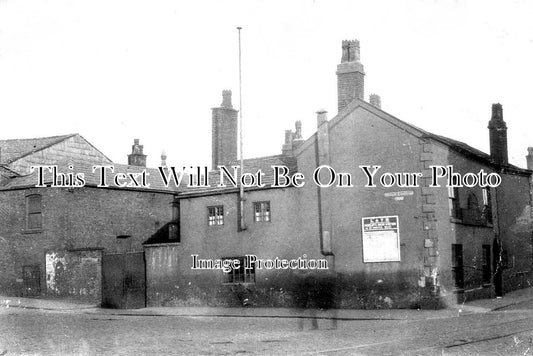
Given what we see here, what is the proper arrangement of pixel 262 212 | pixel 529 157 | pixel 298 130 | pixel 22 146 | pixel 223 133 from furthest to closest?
pixel 529 157
pixel 22 146
pixel 298 130
pixel 223 133
pixel 262 212

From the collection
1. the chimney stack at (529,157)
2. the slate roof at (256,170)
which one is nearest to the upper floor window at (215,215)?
the slate roof at (256,170)

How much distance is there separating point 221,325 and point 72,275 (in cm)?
1195

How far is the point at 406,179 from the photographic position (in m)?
22.0

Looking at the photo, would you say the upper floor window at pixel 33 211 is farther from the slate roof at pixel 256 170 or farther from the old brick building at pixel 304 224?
the slate roof at pixel 256 170

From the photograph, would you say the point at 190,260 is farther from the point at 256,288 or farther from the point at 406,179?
the point at 406,179

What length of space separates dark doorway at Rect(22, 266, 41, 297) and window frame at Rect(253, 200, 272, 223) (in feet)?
38.9

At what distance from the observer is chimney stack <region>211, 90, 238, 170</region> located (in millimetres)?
29969

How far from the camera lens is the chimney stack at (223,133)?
2997 cm

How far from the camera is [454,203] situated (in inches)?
928

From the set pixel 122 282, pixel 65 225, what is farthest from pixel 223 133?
pixel 65 225

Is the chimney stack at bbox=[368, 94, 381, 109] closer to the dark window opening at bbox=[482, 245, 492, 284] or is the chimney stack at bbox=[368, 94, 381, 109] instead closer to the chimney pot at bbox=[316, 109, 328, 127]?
the chimney pot at bbox=[316, 109, 328, 127]

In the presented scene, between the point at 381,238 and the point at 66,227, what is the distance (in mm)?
15900

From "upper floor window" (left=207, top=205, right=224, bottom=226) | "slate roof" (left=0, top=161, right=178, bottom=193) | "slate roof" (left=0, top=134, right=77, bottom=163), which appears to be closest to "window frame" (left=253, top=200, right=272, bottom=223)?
"upper floor window" (left=207, top=205, right=224, bottom=226)

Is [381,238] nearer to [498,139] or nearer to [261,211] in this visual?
[261,211]
